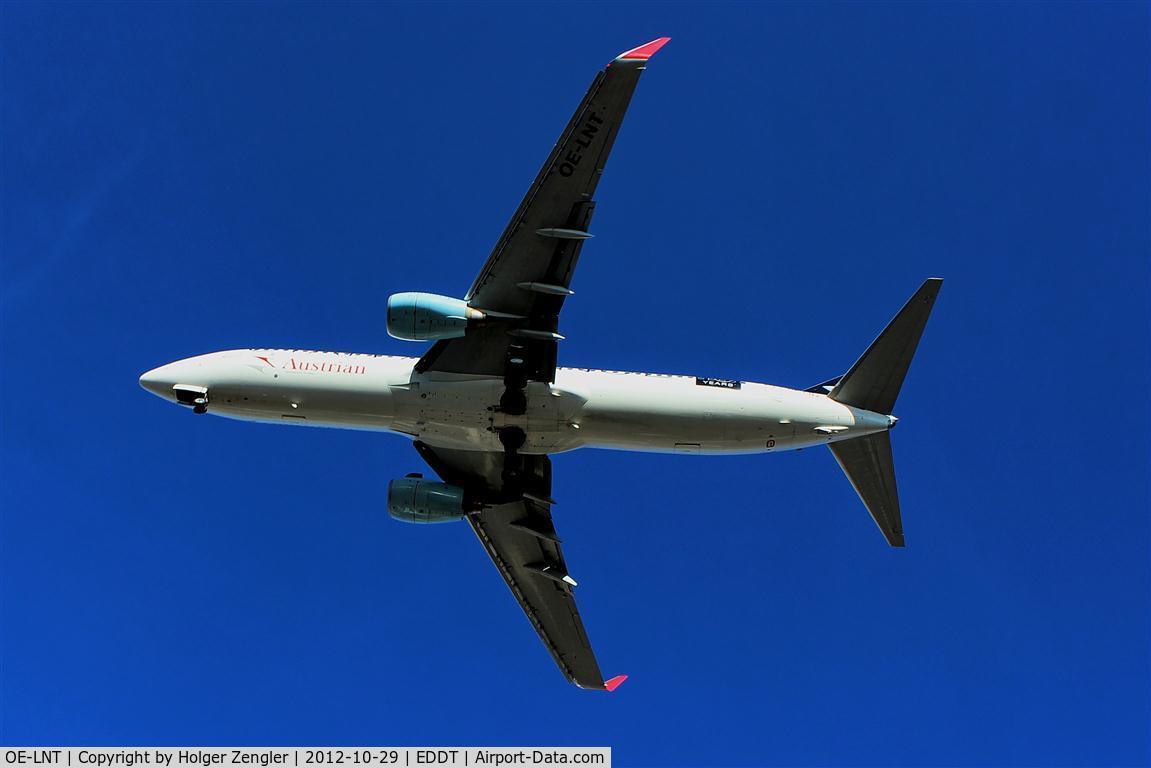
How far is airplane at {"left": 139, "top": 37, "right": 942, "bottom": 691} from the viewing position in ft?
103

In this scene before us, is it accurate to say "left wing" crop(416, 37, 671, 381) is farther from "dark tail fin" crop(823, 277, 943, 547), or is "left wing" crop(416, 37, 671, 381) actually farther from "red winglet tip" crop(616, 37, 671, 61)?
"dark tail fin" crop(823, 277, 943, 547)

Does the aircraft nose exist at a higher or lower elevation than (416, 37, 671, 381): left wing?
lower

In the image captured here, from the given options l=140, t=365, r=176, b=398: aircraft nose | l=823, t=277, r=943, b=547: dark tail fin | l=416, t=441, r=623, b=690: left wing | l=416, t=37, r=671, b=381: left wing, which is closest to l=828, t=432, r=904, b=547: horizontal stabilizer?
l=823, t=277, r=943, b=547: dark tail fin

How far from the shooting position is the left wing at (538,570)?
3762cm

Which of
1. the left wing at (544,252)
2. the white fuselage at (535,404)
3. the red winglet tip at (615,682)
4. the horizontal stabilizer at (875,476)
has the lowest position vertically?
the red winglet tip at (615,682)

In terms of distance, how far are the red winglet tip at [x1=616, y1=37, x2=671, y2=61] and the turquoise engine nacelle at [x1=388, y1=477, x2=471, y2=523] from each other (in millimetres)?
16492

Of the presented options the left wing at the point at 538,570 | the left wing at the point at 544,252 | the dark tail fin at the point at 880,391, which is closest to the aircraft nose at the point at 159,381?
the left wing at the point at 544,252

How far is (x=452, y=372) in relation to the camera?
1286 inches

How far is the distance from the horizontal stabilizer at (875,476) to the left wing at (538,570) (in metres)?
11.2

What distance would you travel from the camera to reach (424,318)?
31188 mm

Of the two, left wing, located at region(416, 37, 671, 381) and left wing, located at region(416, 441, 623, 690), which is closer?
left wing, located at region(416, 37, 671, 381)

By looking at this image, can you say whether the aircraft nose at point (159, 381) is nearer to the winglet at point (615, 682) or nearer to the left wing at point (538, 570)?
the left wing at point (538, 570)

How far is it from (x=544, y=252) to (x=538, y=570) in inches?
539

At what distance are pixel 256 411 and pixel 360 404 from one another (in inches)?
146
